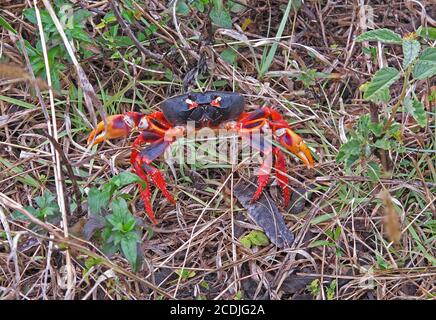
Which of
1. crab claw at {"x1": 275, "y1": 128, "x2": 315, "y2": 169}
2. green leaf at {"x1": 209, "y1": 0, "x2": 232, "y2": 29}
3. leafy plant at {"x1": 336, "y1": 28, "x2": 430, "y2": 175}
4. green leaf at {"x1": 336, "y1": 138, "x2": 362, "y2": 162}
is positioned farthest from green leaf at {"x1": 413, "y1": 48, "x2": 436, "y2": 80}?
green leaf at {"x1": 209, "y1": 0, "x2": 232, "y2": 29}

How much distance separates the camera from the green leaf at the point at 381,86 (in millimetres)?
3045

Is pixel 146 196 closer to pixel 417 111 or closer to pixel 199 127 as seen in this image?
pixel 199 127

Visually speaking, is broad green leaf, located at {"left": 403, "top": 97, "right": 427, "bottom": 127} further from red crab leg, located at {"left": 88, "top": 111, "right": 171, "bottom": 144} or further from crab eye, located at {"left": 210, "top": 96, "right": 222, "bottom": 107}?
red crab leg, located at {"left": 88, "top": 111, "right": 171, "bottom": 144}

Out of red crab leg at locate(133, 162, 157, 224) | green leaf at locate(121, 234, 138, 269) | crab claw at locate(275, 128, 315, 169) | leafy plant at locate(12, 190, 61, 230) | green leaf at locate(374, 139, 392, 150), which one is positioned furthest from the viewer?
crab claw at locate(275, 128, 315, 169)

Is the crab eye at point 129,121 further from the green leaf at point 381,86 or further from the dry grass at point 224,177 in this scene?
the green leaf at point 381,86

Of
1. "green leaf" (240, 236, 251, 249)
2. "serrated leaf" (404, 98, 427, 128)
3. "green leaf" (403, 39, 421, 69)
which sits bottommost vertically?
"green leaf" (240, 236, 251, 249)

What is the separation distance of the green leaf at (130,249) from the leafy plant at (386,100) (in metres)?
1.01

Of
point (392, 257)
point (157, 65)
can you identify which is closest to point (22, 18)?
point (157, 65)

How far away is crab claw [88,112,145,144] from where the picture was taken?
3.55 meters

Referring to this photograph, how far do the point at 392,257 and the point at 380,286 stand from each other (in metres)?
0.18

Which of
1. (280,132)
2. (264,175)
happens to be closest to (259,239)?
(264,175)

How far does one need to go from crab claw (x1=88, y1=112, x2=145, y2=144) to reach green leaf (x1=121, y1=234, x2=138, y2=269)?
2.65ft

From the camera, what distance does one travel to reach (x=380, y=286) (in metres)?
3.08
